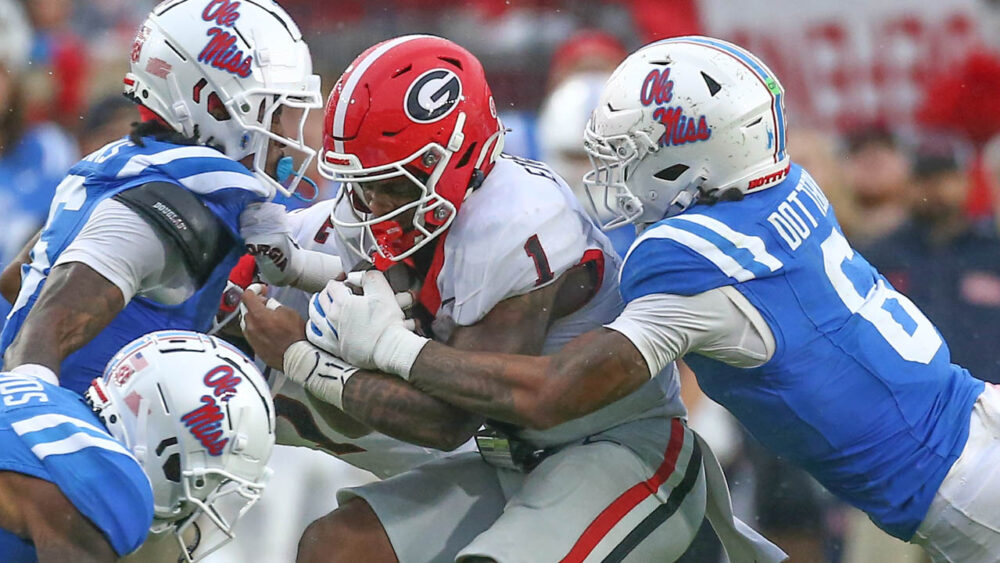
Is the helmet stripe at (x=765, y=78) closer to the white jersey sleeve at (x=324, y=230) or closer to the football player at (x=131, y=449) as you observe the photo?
the white jersey sleeve at (x=324, y=230)

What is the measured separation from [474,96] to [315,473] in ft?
9.49

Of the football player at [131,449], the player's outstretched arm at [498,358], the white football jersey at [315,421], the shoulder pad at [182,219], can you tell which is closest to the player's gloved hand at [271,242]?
the shoulder pad at [182,219]

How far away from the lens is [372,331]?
381 cm

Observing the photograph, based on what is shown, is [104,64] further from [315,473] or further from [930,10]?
[930,10]

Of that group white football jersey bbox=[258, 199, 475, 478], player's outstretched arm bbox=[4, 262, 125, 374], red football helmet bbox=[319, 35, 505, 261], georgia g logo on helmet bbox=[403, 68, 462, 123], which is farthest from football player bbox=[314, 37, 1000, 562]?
white football jersey bbox=[258, 199, 475, 478]

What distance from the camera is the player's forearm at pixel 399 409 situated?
381 cm

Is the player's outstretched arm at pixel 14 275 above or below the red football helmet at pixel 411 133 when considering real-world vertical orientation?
below

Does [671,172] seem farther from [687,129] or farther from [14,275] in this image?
[14,275]

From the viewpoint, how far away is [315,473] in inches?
258

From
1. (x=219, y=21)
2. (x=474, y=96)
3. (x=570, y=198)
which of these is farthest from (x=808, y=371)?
(x=219, y=21)

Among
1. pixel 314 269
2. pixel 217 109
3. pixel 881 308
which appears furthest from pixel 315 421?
pixel 881 308

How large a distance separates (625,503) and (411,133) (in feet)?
3.56

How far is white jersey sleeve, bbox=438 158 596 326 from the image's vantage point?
3842 mm

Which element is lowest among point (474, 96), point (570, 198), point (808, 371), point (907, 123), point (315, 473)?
point (315, 473)
